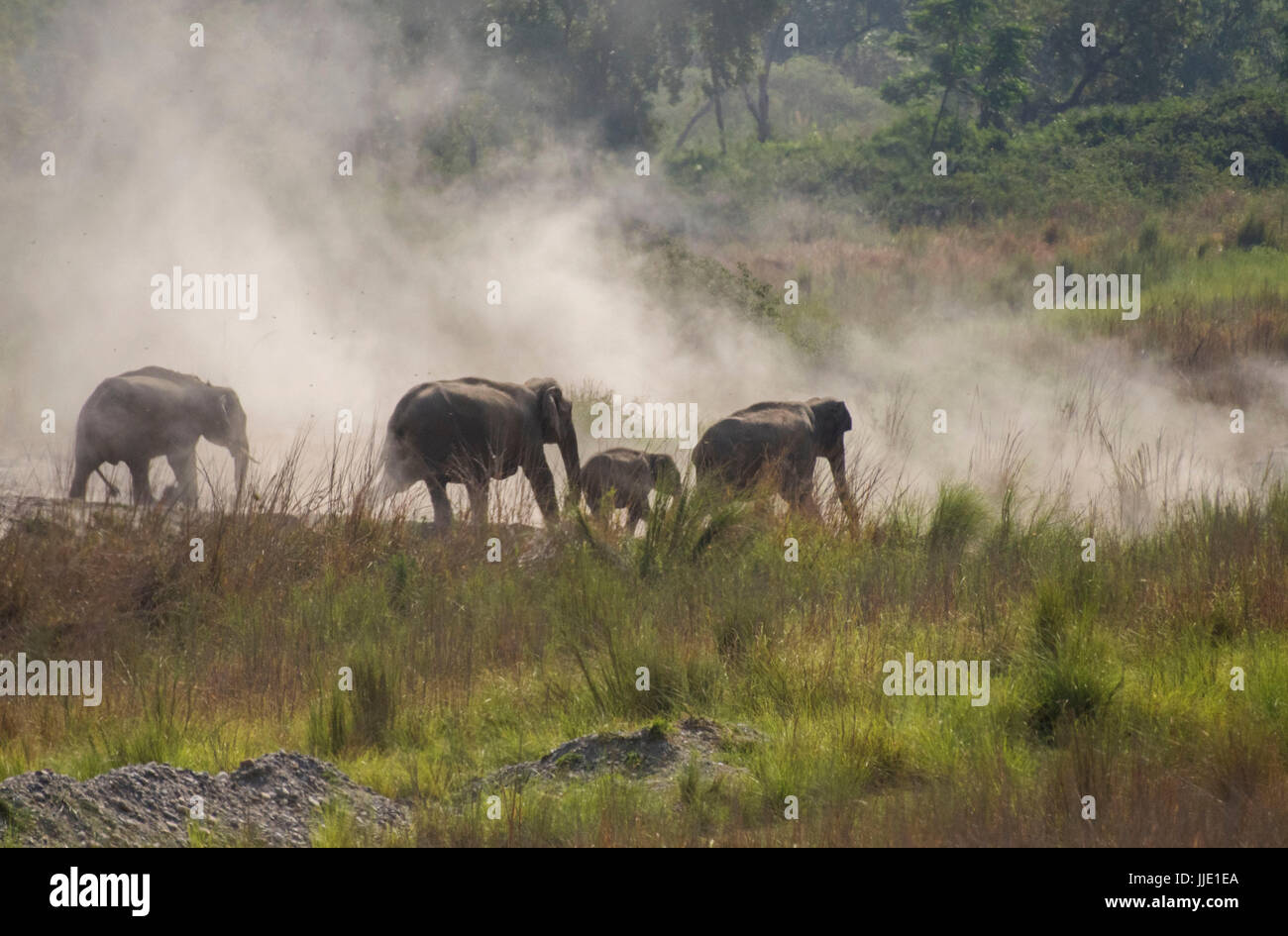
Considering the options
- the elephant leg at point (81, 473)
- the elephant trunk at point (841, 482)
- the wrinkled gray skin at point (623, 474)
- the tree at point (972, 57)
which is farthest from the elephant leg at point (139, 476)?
the tree at point (972, 57)

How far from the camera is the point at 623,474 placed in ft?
40.3

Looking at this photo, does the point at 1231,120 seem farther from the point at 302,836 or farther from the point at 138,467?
the point at 302,836

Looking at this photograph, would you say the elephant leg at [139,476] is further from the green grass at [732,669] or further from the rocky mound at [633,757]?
the rocky mound at [633,757]

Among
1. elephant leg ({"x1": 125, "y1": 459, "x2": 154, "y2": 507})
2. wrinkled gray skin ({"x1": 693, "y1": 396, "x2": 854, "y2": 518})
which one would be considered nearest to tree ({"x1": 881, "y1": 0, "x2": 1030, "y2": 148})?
wrinkled gray skin ({"x1": 693, "y1": 396, "x2": 854, "y2": 518})

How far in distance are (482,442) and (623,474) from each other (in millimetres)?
1247

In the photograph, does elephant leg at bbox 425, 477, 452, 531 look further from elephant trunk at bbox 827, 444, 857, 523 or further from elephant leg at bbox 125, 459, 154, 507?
elephant trunk at bbox 827, 444, 857, 523

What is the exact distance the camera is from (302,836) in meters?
5.38

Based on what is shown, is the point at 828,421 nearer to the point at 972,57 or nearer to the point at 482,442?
the point at 482,442

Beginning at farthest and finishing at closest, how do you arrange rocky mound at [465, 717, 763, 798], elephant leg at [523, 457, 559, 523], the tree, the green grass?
the tree < elephant leg at [523, 457, 559, 523] < rocky mound at [465, 717, 763, 798] < the green grass

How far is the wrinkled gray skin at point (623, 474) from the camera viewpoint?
477 inches

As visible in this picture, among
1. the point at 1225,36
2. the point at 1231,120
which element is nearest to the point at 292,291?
the point at 1231,120

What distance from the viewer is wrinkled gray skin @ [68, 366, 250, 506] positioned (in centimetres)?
1220

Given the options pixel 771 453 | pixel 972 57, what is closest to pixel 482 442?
pixel 771 453

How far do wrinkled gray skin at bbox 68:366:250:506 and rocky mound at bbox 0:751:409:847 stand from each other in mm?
6086
